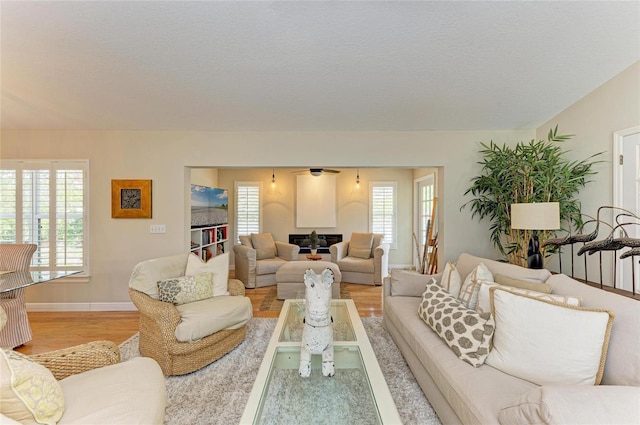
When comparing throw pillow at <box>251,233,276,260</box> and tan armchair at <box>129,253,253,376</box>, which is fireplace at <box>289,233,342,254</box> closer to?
throw pillow at <box>251,233,276,260</box>

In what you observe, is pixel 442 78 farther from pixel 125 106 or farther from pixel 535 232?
pixel 125 106

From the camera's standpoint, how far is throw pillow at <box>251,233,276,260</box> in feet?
18.8

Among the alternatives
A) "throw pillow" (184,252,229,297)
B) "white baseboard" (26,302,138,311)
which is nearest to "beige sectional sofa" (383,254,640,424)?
"throw pillow" (184,252,229,297)

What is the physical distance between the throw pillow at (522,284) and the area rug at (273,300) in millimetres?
2713

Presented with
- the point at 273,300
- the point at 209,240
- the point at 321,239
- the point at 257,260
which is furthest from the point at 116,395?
the point at 321,239

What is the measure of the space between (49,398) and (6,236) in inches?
162

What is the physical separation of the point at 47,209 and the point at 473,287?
5.23m

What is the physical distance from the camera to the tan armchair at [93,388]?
3.67 ft

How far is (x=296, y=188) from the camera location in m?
7.06

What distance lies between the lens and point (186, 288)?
2.75 meters

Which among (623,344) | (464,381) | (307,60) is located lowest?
(464,381)

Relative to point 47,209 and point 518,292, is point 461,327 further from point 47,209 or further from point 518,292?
point 47,209

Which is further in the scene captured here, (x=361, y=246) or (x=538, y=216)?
(x=361, y=246)

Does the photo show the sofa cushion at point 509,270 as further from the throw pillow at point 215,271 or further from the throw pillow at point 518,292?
the throw pillow at point 215,271
